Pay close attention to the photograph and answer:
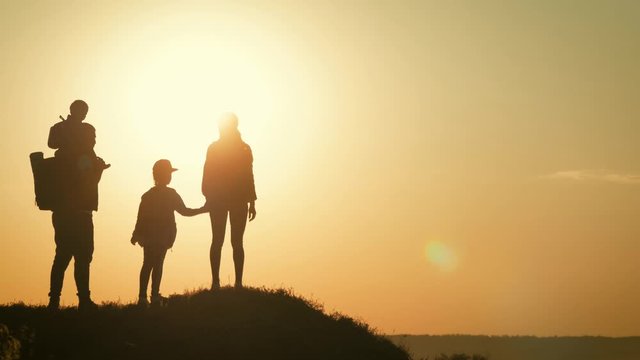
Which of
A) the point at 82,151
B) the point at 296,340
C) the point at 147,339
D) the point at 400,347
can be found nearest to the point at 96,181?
the point at 82,151

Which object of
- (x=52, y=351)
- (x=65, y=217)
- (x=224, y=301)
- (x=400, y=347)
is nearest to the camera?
(x=52, y=351)

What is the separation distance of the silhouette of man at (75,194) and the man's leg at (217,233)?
2772 millimetres

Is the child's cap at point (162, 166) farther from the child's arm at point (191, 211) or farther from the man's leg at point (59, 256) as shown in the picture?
the man's leg at point (59, 256)

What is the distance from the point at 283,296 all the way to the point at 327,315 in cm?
118

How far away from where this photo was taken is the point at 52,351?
18109mm

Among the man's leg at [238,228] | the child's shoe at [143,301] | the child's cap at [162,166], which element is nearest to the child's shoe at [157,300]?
the child's shoe at [143,301]

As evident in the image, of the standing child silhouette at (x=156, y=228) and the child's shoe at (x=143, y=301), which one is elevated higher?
the standing child silhouette at (x=156, y=228)

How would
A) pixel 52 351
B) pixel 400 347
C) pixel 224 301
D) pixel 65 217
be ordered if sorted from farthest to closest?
pixel 400 347, pixel 224 301, pixel 65 217, pixel 52 351

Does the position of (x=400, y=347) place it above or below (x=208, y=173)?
below

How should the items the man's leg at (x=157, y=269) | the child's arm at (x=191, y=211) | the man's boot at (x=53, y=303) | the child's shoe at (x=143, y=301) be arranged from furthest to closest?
the child's arm at (x=191, y=211), the child's shoe at (x=143, y=301), the man's leg at (x=157, y=269), the man's boot at (x=53, y=303)

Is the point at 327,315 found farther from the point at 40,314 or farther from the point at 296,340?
the point at 40,314

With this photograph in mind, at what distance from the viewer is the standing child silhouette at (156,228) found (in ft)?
69.4

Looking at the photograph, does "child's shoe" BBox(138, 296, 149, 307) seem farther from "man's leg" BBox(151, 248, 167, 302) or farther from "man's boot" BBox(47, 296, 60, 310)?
"man's boot" BBox(47, 296, 60, 310)

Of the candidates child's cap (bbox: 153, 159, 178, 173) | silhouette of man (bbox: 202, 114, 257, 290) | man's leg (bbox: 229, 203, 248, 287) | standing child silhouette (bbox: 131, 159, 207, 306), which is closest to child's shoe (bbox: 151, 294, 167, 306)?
standing child silhouette (bbox: 131, 159, 207, 306)
